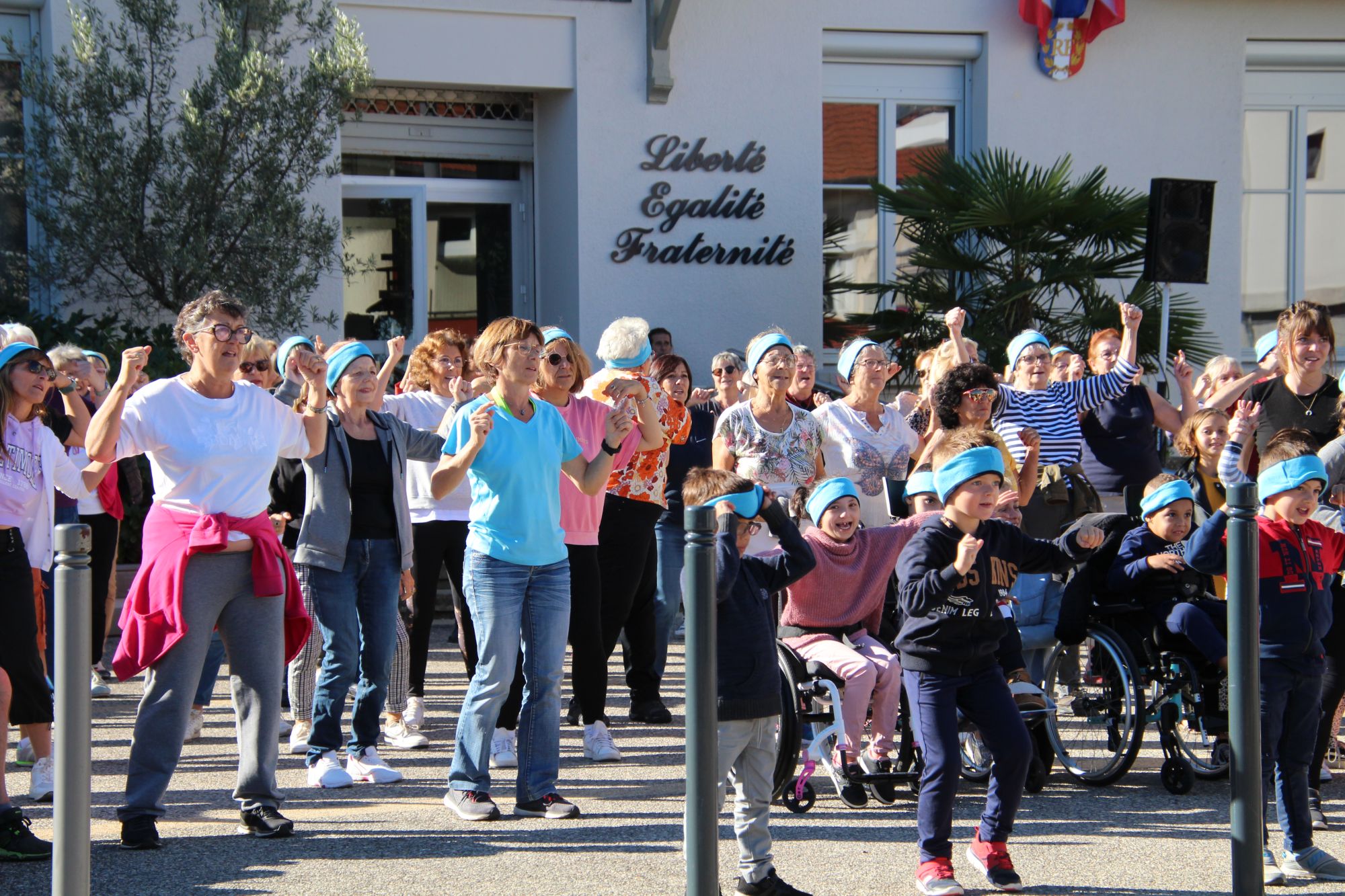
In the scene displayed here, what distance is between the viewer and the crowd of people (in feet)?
17.8

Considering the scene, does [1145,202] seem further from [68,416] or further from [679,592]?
[68,416]

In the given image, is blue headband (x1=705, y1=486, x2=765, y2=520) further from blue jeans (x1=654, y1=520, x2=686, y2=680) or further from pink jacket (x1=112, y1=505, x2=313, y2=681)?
blue jeans (x1=654, y1=520, x2=686, y2=680)

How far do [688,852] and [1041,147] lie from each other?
12114 millimetres

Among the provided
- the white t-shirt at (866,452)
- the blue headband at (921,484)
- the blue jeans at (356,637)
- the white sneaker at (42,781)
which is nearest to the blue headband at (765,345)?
the white t-shirt at (866,452)

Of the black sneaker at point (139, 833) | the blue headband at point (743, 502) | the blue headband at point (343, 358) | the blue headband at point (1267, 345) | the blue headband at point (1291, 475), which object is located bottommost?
the black sneaker at point (139, 833)

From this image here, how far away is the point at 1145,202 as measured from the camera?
13492 mm

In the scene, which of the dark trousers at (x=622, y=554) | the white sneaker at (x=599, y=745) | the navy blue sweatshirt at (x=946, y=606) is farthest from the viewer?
the dark trousers at (x=622, y=554)

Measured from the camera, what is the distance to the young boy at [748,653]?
203 inches

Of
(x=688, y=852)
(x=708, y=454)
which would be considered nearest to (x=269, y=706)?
(x=688, y=852)

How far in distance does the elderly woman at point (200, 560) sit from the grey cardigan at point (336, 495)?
88 cm

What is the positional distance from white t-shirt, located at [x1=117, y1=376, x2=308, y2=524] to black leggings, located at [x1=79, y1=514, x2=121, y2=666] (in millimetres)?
2752

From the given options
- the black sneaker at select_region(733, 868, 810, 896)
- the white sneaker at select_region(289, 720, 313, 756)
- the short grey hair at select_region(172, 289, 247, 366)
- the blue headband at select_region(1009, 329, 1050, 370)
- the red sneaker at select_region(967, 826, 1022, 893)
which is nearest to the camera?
the black sneaker at select_region(733, 868, 810, 896)

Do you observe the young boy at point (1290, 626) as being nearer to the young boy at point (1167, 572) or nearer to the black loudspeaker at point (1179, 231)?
the young boy at point (1167, 572)

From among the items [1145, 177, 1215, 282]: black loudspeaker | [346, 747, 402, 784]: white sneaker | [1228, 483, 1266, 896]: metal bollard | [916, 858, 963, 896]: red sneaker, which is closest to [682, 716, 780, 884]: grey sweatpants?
[916, 858, 963, 896]: red sneaker
